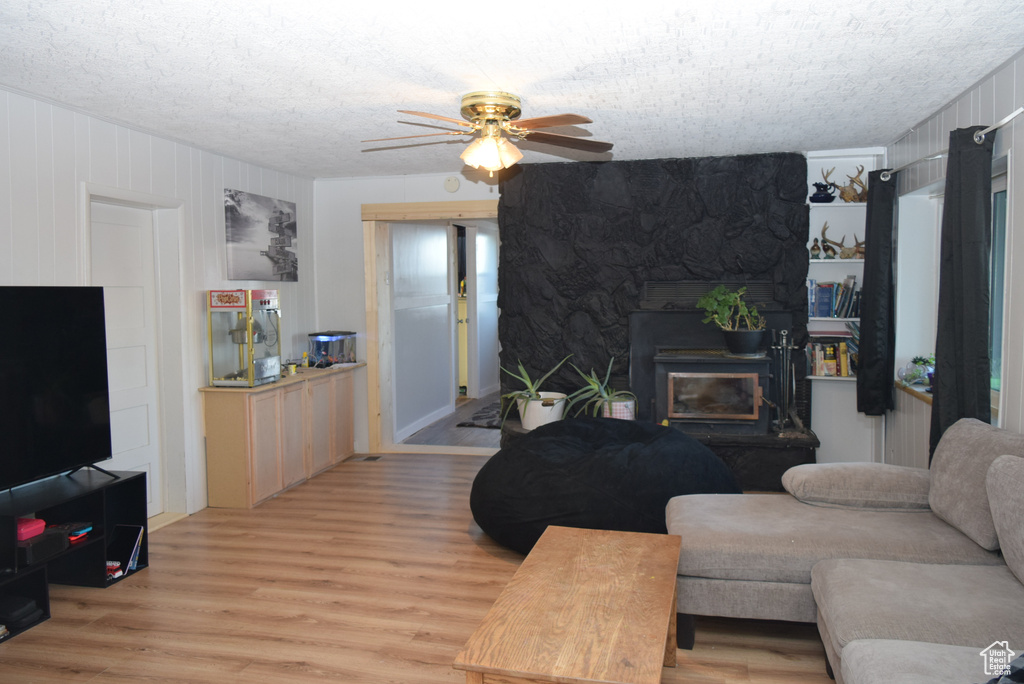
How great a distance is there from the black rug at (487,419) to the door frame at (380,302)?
2.90 ft

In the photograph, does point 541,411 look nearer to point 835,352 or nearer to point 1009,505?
point 835,352

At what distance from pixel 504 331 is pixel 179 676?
3499mm

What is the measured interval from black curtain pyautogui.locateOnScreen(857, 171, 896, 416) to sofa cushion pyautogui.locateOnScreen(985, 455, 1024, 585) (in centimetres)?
224

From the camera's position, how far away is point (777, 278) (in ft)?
17.3

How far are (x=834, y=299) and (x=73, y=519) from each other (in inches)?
182

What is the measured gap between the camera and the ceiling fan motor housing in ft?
11.0

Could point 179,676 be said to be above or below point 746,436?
below

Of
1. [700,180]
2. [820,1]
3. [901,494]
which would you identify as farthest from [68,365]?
[700,180]

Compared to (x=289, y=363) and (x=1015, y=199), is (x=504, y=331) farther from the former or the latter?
(x=1015, y=199)

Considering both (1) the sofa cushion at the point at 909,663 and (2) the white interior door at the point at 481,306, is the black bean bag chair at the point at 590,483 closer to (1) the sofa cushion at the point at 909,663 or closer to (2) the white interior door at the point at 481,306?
(1) the sofa cushion at the point at 909,663

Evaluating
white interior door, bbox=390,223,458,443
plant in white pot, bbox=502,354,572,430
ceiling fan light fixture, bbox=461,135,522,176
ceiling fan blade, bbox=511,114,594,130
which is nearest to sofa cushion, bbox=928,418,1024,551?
ceiling fan blade, bbox=511,114,594,130

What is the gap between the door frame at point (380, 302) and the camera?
6.00 meters

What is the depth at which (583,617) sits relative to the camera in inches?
86.4

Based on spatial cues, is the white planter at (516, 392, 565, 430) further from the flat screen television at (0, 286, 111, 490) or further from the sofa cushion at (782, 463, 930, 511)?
the flat screen television at (0, 286, 111, 490)
